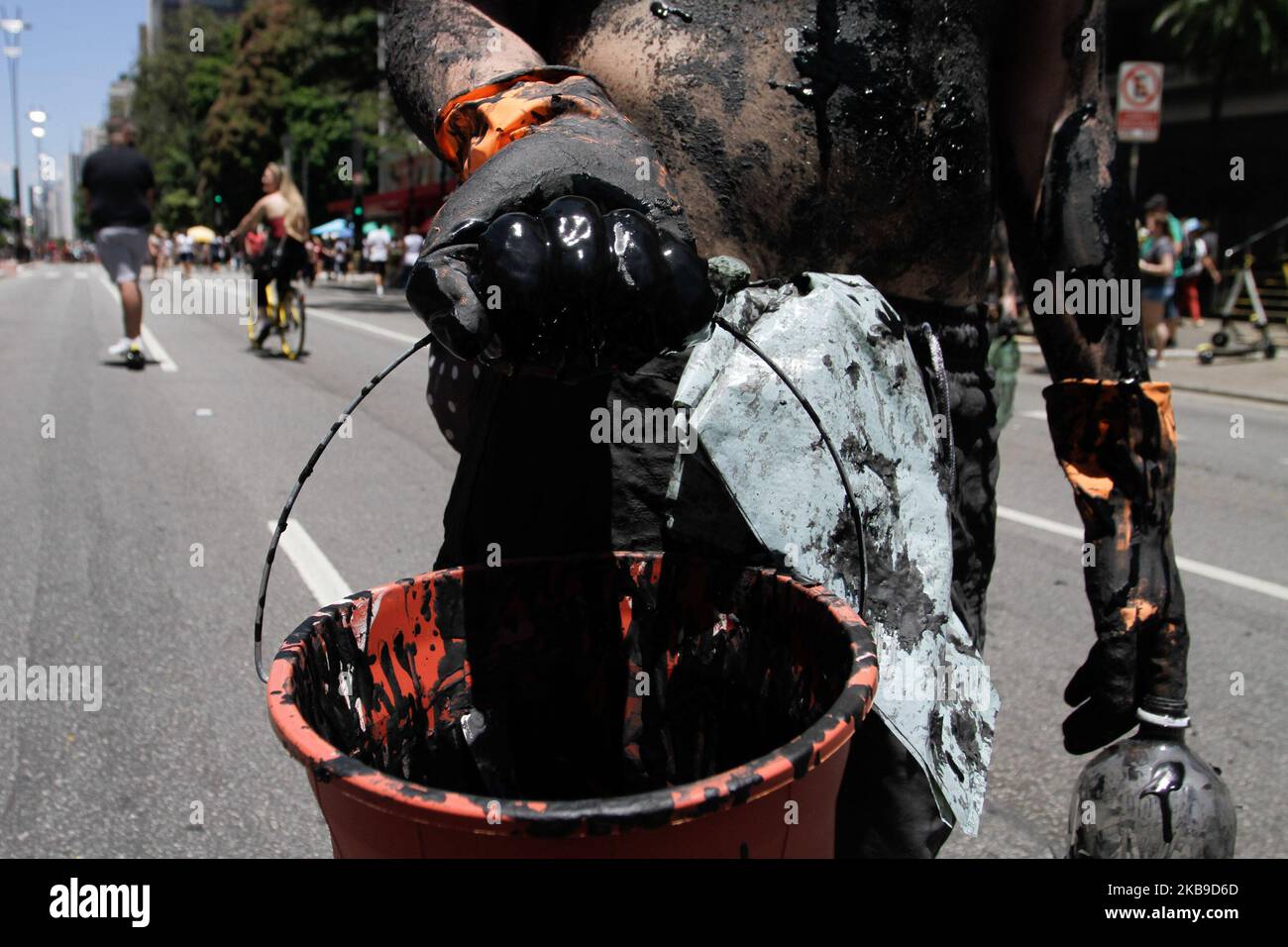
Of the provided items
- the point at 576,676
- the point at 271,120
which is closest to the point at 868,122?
the point at 576,676

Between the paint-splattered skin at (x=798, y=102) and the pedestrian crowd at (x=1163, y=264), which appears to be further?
the pedestrian crowd at (x=1163, y=264)

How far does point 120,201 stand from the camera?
924cm

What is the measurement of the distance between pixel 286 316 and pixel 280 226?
1.18 meters

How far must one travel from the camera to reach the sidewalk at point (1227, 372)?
11203 mm

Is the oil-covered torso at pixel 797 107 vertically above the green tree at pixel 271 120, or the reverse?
the green tree at pixel 271 120

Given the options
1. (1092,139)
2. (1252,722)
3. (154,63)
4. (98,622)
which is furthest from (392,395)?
(154,63)

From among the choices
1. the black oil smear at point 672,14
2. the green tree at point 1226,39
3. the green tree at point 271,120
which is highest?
the green tree at point 271,120

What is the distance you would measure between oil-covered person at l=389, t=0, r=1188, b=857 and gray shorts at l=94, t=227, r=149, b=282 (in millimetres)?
8964

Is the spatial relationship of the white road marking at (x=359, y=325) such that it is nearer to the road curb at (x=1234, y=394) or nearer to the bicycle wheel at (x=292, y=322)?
the bicycle wheel at (x=292, y=322)

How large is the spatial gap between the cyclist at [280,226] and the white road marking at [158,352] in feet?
4.57

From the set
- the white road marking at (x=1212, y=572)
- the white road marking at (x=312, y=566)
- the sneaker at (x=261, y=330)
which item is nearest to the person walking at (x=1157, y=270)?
the white road marking at (x=1212, y=572)

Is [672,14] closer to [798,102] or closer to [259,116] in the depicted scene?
[798,102]

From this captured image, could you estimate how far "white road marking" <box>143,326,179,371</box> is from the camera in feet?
35.4
